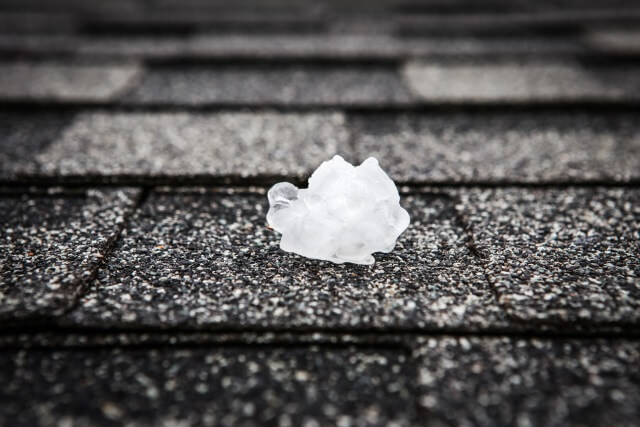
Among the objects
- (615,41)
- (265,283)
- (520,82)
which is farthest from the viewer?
(615,41)

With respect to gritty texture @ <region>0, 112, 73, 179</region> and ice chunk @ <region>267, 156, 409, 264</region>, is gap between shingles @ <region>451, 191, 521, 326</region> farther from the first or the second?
gritty texture @ <region>0, 112, 73, 179</region>

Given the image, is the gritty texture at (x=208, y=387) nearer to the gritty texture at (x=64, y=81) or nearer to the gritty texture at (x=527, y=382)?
the gritty texture at (x=527, y=382)

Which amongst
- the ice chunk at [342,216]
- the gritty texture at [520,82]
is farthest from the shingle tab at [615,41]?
the ice chunk at [342,216]

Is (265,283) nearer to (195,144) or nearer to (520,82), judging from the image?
(195,144)

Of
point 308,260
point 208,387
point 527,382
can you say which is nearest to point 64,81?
point 308,260

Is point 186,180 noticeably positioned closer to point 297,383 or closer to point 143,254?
point 143,254

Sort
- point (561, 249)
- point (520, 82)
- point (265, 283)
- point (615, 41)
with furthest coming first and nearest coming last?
point (615, 41)
point (520, 82)
point (561, 249)
point (265, 283)
